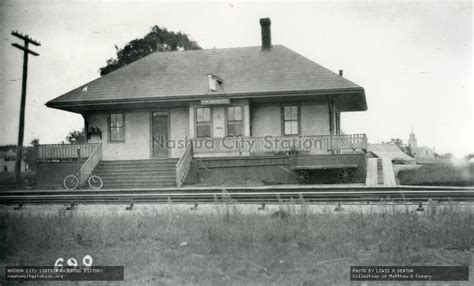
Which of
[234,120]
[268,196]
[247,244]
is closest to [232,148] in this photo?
[234,120]

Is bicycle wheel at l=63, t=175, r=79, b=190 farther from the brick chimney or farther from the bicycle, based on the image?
the brick chimney

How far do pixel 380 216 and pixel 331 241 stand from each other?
7.88 ft

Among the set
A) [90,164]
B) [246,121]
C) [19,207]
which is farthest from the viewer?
[246,121]

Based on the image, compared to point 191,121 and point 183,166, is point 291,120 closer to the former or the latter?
point 191,121

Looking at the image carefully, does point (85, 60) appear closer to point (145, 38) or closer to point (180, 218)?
point (180, 218)

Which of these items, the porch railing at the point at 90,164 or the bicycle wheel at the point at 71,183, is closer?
the bicycle wheel at the point at 71,183

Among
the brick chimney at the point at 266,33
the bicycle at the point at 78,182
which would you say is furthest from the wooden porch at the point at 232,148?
the brick chimney at the point at 266,33

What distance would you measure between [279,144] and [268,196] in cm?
735

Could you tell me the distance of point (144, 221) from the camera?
1030cm

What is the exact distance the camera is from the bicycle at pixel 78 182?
1970 centimetres

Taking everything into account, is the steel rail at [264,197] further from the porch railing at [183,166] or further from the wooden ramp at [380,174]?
the wooden ramp at [380,174]

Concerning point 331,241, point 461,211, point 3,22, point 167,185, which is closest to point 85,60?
point 167,185
